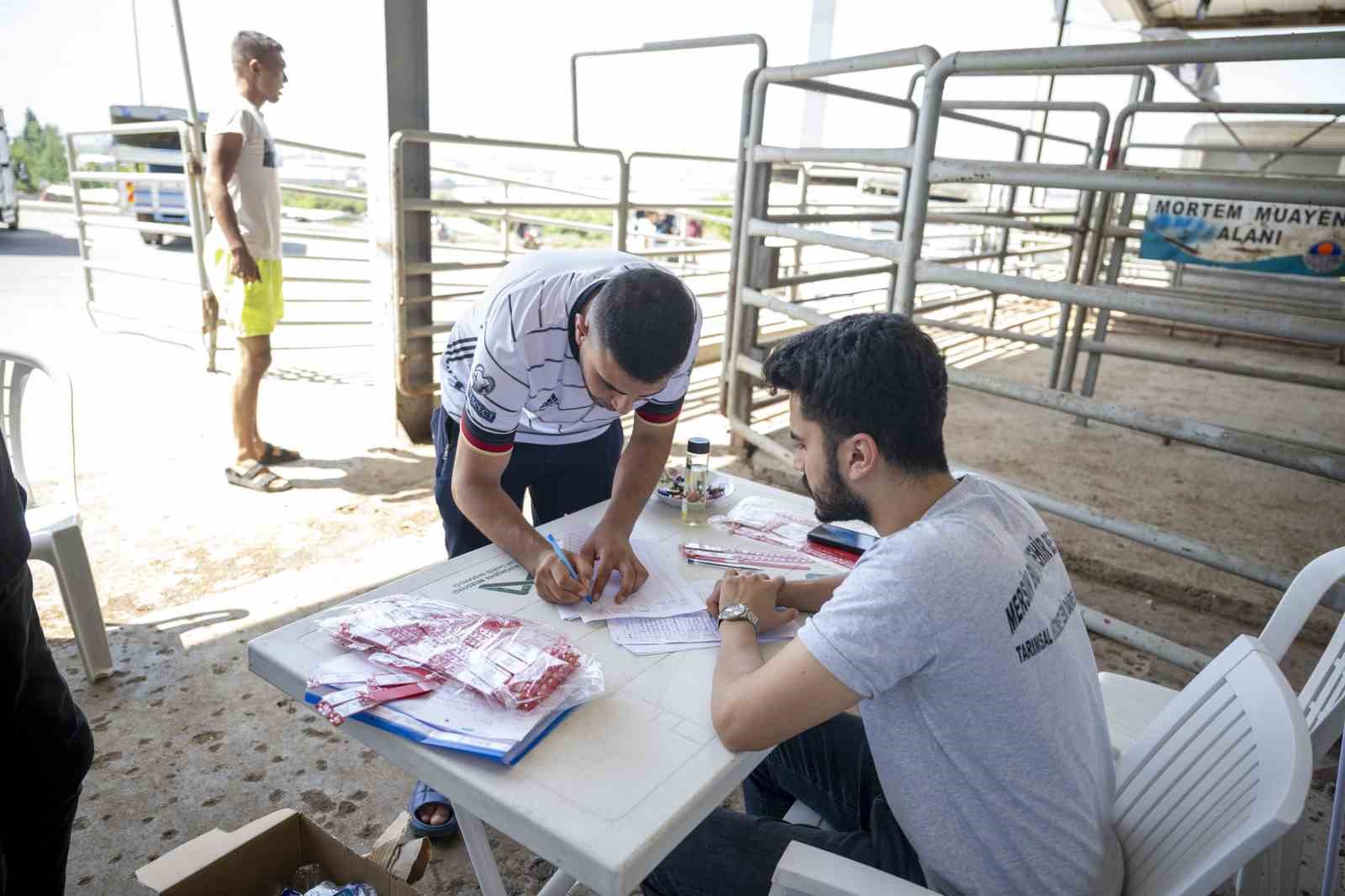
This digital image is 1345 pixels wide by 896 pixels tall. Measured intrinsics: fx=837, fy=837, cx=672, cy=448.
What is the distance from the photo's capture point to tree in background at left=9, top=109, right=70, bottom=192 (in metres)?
22.6

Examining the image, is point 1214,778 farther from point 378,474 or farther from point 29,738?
point 378,474

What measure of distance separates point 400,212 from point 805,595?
10.7ft

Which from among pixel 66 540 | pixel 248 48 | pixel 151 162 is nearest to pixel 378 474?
pixel 66 540

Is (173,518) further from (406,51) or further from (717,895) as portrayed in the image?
(717,895)

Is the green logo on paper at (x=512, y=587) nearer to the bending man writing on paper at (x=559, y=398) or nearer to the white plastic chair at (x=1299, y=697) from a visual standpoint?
the bending man writing on paper at (x=559, y=398)

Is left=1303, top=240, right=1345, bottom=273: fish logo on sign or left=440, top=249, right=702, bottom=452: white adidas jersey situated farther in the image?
left=1303, top=240, right=1345, bottom=273: fish logo on sign

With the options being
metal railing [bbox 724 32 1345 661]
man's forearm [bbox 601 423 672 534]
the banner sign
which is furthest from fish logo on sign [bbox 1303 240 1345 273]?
man's forearm [bbox 601 423 672 534]

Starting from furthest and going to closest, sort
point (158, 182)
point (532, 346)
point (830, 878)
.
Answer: point (158, 182) → point (532, 346) → point (830, 878)

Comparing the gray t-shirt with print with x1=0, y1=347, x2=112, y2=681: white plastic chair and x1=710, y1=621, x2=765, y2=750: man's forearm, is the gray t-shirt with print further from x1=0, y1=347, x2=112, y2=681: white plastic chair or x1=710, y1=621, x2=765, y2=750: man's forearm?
x1=0, y1=347, x2=112, y2=681: white plastic chair

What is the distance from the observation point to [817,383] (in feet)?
4.05

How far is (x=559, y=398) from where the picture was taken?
1.97 meters

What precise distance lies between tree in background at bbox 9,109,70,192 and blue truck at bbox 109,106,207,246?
513 inches

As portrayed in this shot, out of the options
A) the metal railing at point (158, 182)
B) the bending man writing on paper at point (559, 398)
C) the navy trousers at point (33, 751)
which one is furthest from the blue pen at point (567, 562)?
the metal railing at point (158, 182)

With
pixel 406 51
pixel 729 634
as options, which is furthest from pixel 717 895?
pixel 406 51
